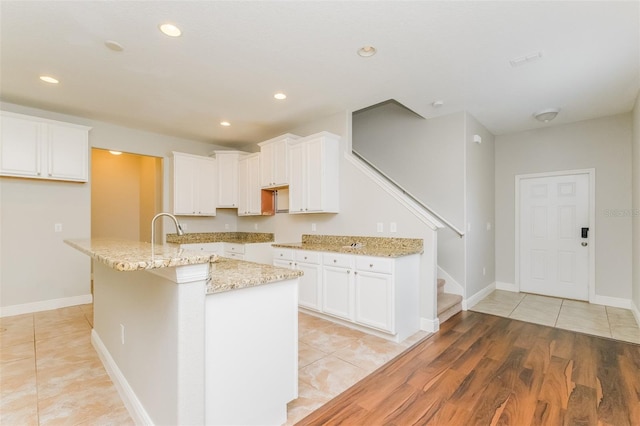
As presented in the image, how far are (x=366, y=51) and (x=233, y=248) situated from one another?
3.74 meters

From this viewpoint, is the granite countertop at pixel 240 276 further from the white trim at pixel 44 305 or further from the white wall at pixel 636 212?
the white wall at pixel 636 212

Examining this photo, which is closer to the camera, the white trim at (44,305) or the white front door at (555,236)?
the white trim at (44,305)

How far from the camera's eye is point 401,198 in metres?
3.67

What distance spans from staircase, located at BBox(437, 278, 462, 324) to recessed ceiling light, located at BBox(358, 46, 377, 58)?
302cm

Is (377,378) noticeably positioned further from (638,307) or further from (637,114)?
(637,114)

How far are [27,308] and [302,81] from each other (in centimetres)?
475

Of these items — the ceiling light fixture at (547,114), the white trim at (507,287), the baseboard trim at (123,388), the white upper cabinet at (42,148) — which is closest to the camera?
the baseboard trim at (123,388)

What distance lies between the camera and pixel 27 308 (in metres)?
4.00

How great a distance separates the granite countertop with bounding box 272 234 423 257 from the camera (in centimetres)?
326

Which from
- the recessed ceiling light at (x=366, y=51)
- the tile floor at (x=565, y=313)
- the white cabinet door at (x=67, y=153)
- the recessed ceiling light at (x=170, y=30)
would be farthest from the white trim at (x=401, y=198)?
the white cabinet door at (x=67, y=153)

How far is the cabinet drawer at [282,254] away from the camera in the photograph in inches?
158

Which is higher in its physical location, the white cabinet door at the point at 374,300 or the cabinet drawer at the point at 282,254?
the cabinet drawer at the point at 282,254

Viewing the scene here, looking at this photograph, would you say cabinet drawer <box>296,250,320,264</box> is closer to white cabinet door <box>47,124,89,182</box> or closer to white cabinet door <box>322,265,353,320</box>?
white cabinet door <box>322,265,353,320</box>

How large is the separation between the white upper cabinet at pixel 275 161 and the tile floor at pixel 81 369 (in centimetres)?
215
